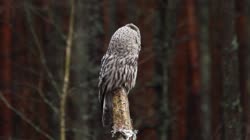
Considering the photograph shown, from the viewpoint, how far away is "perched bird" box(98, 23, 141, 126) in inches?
244

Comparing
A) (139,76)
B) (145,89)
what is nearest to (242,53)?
(139,76)

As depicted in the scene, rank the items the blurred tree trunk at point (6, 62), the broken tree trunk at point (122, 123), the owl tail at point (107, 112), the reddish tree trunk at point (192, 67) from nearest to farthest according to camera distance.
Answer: the broken tree trunk at point (122, 123), the owl tail at point (107, 112), the blurred tree trunk at point (6, 62), the reddish tree trunk at point (192, 67)

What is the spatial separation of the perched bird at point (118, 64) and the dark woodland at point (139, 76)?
2.98 feet

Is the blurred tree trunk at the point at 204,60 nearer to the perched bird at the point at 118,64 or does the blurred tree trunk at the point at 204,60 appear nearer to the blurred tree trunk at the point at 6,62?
the blurred tree trunk at the point at 6,62

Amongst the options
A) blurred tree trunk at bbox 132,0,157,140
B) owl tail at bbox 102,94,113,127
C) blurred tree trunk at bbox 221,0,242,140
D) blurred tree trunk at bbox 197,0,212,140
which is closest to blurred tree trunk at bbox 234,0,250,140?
blurred tree trunk at bbox 221,0,242,140

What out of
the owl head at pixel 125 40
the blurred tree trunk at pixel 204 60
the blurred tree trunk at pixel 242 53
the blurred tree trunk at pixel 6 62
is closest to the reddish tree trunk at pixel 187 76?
the blurred tree trunk at pixel 204 60

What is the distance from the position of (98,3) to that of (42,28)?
8.27 meters

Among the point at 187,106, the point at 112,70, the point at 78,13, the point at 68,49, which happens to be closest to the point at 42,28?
the point at 187,106

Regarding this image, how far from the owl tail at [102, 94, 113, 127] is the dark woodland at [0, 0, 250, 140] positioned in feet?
3.05

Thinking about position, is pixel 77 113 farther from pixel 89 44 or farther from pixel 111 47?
pixel 111 47

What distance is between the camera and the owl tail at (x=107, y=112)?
6434 millimetres

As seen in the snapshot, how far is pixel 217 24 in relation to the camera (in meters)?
17.8

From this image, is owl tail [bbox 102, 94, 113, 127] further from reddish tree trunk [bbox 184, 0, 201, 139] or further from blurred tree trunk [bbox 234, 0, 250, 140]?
reddish tree trunk [bbox 184, 0, 201, 139]

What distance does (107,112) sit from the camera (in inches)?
256
